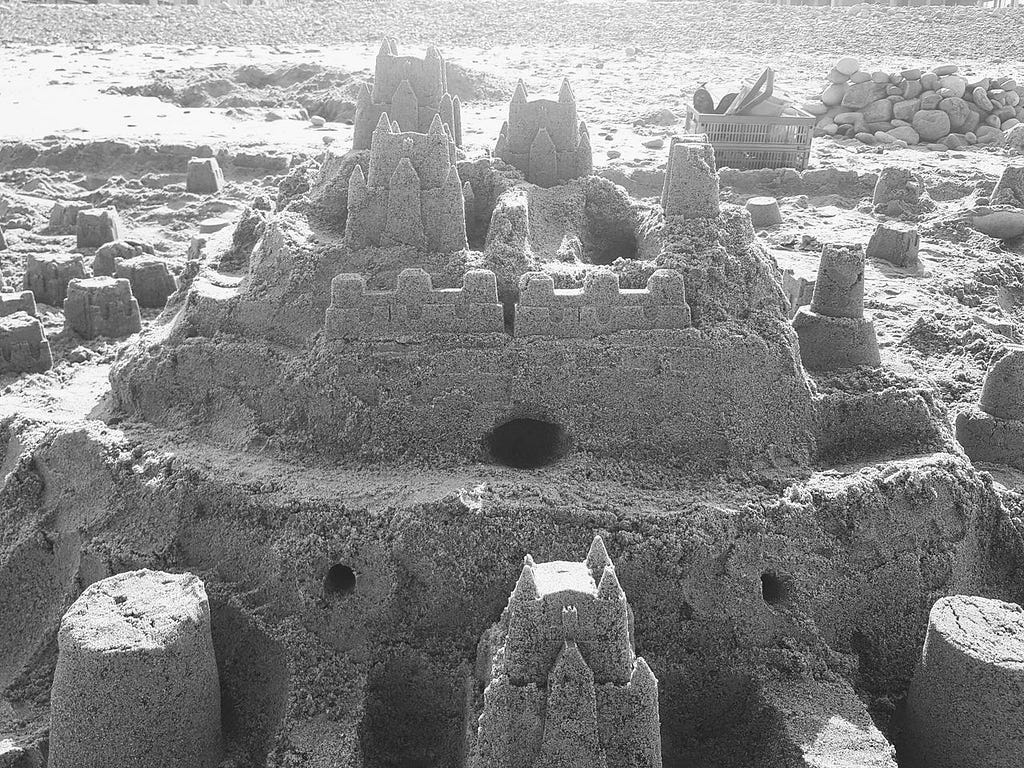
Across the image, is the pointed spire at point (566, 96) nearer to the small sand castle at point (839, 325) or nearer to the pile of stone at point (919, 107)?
the small sand castle at point (839, 325)

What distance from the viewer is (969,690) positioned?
17.5ft

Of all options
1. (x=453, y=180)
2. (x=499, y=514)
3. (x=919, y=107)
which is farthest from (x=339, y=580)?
(x=919, y=107)

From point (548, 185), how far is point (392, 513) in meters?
2.94

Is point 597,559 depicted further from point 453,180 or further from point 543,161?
point 543,161

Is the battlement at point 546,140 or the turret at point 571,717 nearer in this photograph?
the turret at point 571,717

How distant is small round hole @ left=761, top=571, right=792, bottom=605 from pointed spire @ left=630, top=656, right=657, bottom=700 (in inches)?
53.7

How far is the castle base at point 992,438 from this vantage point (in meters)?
7.72

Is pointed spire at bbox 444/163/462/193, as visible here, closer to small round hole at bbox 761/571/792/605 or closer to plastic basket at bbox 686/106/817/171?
small round hole at bbox 761/571/792/605

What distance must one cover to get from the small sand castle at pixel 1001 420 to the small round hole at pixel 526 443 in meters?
3.35

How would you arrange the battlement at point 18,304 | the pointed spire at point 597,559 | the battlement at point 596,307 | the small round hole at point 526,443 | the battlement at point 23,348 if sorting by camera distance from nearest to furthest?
1. the pointed spire at point 597,559
2. the battlement at point 596,307
3. the small round hole at point 526,443
4. the battlement at point 23,348
5. the battlement at point 18,304

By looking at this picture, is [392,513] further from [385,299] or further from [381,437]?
[385,299]

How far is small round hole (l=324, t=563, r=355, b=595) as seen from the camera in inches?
232

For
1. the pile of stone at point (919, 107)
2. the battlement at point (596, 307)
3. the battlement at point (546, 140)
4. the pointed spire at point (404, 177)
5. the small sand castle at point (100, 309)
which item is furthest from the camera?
the pile of stone at point (919, 107)

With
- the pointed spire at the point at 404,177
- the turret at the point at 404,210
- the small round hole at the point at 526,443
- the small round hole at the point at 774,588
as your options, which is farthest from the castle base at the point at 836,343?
the pointed spire at the point at 404,177
